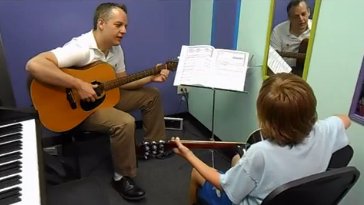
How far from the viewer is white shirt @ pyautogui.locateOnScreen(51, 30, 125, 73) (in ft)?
5.71

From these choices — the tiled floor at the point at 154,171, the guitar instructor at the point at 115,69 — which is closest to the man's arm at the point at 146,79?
the guitar instructor at the point at 115,69

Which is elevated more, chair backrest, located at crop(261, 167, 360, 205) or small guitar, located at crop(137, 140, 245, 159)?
chair backrest, located at crop(261, 167, 360, 205)

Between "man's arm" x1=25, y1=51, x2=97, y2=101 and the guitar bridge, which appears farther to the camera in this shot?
the guitar bridge

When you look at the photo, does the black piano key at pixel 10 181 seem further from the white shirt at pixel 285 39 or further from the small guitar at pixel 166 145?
the white shirt at pixel 285 39

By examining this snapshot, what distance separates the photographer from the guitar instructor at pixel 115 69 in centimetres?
169

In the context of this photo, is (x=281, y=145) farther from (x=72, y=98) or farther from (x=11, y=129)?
(x=72, y=98)

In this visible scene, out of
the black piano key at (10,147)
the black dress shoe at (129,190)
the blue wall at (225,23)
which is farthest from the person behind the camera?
the blue wall at (225,23)

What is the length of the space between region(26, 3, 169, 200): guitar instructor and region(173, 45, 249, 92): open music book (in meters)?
0.25

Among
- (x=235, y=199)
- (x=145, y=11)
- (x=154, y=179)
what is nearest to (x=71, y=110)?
(x=154, y=179)

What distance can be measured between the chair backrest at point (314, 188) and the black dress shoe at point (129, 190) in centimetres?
118

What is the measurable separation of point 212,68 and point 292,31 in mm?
481

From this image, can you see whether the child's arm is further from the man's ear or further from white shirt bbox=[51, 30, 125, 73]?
the man's ear

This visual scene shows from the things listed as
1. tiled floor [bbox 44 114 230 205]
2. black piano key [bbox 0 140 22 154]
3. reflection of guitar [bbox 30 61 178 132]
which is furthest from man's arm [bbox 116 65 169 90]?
black piano key [bbox 0 140 22 154]

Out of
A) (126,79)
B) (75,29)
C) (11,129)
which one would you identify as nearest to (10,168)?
(11,129)
